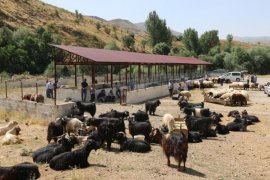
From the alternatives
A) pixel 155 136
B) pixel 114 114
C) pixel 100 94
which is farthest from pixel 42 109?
pixel 100 94

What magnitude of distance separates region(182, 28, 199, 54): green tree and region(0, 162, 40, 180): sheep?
9561cm

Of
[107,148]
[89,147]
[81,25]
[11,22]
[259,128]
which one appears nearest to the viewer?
[89,147]

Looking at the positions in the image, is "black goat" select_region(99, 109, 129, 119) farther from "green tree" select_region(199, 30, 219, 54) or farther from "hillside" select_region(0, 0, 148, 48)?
"green tree" select_region(199, 30, 219, 54)

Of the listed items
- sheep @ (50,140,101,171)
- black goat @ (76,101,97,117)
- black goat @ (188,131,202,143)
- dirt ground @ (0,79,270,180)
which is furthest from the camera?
black goat @ (76,101,97,117)

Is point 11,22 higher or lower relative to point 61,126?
higher

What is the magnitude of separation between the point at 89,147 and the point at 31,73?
1927 inches

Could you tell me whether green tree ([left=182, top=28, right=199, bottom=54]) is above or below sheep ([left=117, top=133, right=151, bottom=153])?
above

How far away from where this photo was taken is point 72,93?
29203 millimetres

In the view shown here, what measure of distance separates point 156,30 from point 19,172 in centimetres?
9361

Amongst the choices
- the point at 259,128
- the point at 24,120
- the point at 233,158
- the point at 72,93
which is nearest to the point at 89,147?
the point at 233,158

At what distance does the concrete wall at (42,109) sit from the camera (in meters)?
19.9

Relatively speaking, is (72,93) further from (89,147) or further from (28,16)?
(28,16)

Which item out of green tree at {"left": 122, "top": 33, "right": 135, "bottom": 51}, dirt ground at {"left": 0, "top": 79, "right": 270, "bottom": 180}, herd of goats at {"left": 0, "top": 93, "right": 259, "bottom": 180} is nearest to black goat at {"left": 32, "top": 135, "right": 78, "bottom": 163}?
herd of goats at {"left": 0, "top": 93, "right": 259, "bottom": 180}

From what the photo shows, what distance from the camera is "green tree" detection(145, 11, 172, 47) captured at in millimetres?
102000
